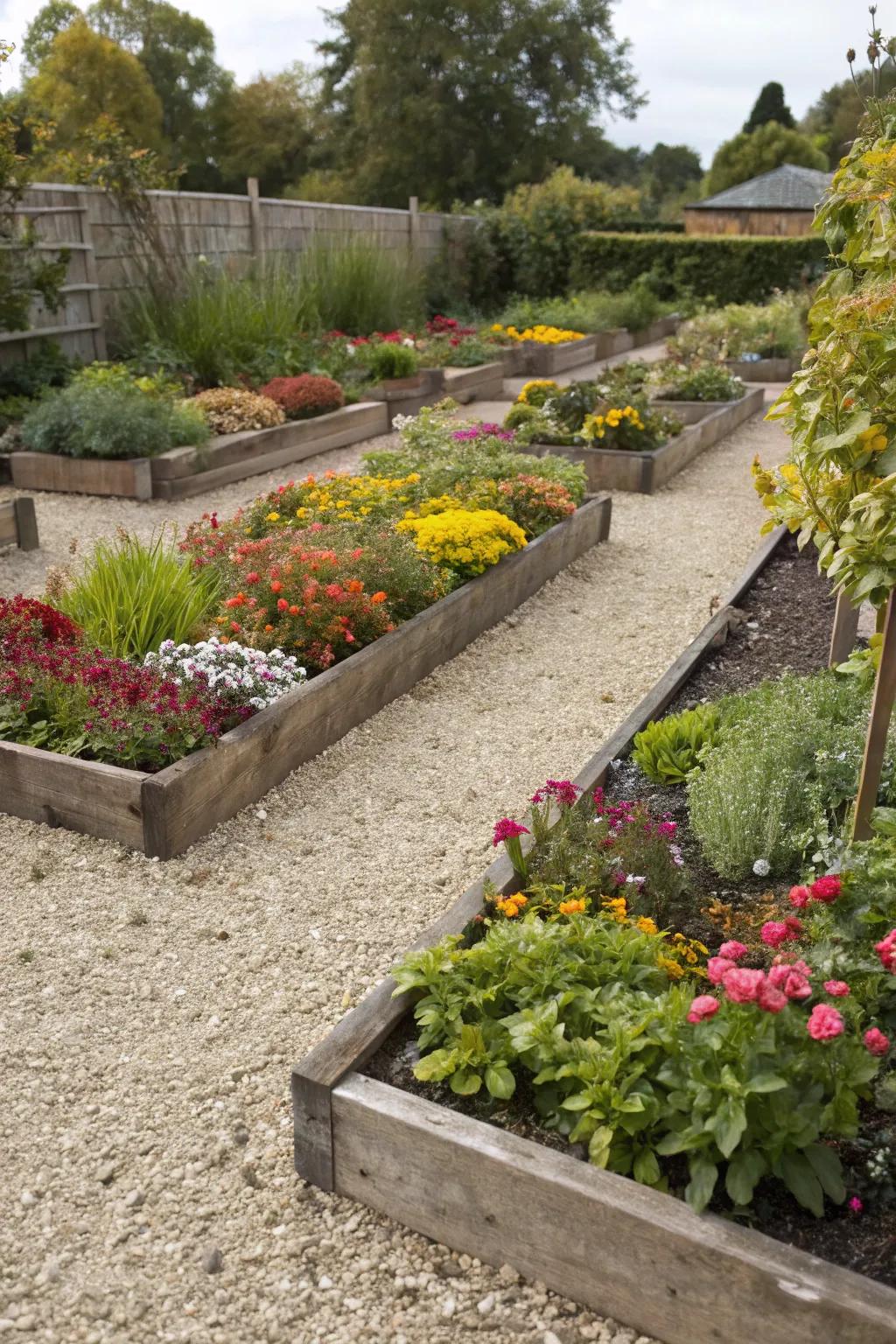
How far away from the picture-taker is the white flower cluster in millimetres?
4031

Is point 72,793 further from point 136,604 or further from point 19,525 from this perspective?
point 19,525

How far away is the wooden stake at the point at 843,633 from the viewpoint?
430 cm

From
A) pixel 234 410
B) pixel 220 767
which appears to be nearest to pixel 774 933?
pixel 220 767

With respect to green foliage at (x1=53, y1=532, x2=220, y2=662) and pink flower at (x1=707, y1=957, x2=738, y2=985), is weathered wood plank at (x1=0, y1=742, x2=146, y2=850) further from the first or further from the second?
pink flower at (x1=707, y1=957, x2=738, y2=985)

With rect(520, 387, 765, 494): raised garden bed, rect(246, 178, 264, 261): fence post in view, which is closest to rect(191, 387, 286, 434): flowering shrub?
rect(520, 387, 765, 494): raised garden bed

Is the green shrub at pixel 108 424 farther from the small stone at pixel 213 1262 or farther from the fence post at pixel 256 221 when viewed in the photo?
the small stone at pixel 213 1262

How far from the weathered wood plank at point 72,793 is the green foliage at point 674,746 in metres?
1.69

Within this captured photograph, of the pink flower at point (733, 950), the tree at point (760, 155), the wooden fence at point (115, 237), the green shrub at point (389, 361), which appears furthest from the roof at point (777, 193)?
the pink flower at point (733, 950)

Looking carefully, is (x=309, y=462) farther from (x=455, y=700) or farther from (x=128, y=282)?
(x=455, y=700)

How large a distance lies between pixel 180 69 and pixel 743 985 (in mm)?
43680

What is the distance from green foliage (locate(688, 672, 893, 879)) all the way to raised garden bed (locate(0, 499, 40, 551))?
15.6ft

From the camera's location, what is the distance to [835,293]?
2898 mm

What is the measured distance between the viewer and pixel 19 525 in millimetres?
6883

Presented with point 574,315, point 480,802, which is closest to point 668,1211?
point 480,802
